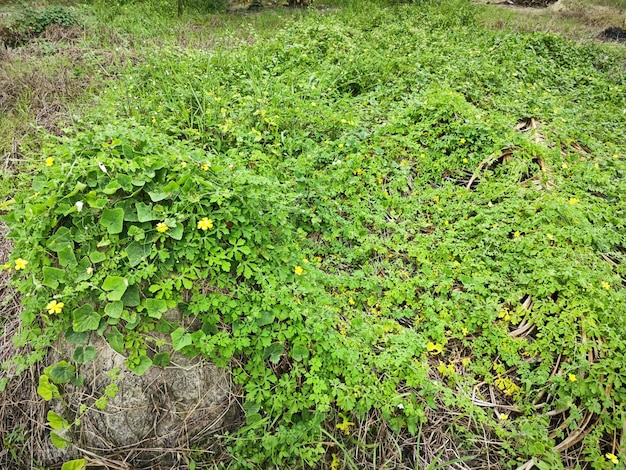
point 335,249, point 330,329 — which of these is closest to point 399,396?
point 330,329

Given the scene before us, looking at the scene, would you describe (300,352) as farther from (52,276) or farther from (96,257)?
(52,276)

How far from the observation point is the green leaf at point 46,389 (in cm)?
211

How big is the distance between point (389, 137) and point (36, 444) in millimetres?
3429

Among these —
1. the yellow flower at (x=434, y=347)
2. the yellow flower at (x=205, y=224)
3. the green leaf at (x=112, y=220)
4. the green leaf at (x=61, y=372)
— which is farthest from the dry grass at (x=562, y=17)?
the green leaf at (x=61, y=372)

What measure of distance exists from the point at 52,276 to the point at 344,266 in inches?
71.9

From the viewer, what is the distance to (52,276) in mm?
2111

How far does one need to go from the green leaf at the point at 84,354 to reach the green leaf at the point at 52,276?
346mm

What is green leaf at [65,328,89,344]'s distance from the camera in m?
2.13

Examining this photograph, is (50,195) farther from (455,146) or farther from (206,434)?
(455,146)

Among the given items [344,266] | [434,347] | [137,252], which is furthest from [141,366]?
[434,347]

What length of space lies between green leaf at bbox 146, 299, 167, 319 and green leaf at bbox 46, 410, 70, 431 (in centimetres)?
68

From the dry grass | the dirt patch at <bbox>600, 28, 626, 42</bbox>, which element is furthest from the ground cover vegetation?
the dirt patch at <bbox>600, 28, 626, 42</bbox>

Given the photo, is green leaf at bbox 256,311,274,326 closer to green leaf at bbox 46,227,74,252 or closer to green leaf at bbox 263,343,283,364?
green leaf at bbox 263,343,283,364

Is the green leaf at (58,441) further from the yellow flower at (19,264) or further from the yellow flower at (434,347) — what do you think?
the yellow flower at (434,347)
